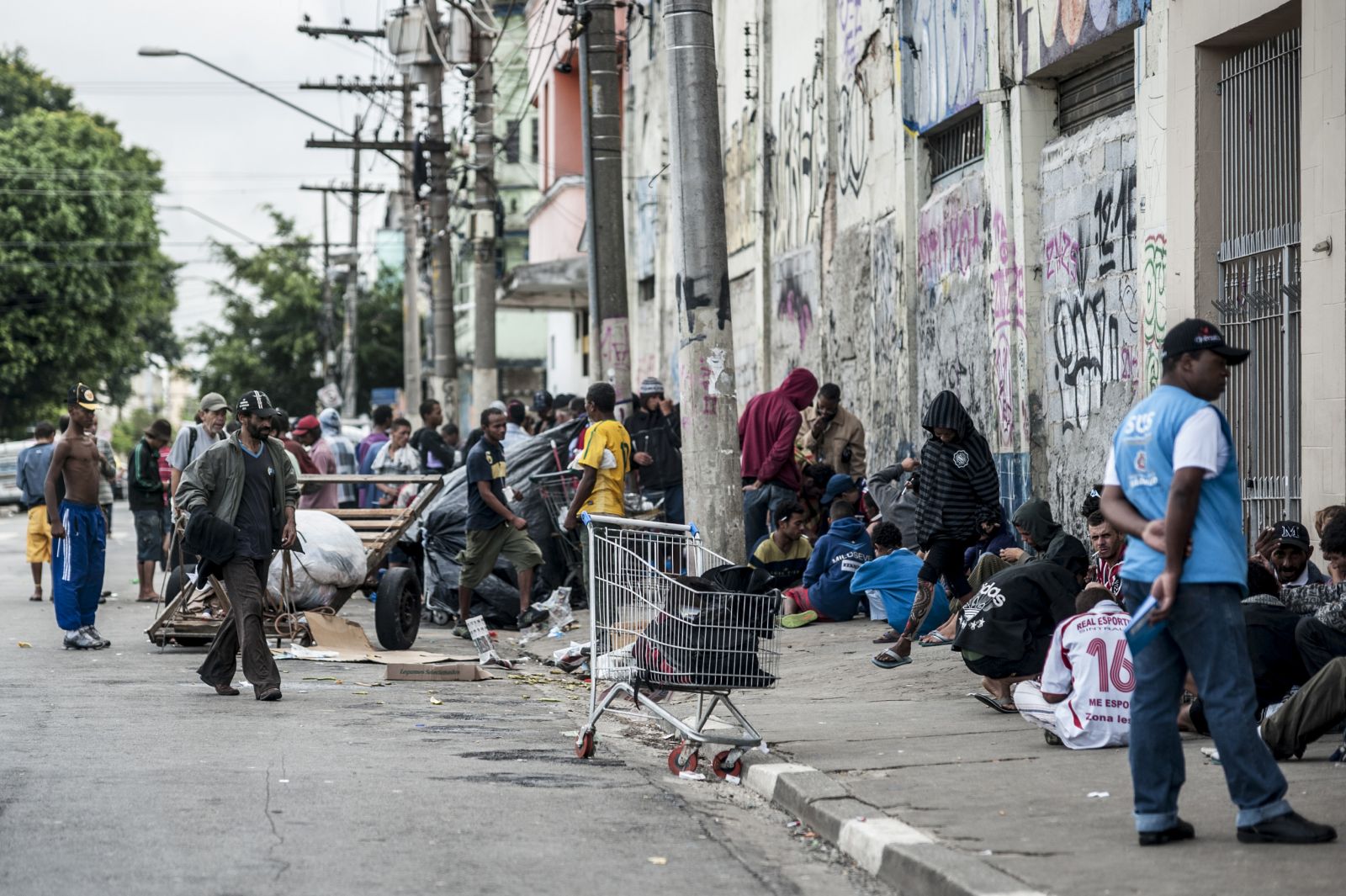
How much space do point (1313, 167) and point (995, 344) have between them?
16.2 feet

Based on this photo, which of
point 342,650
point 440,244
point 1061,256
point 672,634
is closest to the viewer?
A: point 672,634

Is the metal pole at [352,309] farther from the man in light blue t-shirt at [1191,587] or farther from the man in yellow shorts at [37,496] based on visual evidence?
the man in light blue t-shirt at [1191,587]

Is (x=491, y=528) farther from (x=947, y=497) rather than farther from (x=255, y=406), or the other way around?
(x=947, y=497)

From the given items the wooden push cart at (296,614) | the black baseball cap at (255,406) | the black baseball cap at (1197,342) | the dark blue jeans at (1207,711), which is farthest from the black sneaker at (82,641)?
the black baseball cap at (1197,342)

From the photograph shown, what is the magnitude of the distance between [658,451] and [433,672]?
4728mm

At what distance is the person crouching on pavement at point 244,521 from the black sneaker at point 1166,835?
594 centimetres

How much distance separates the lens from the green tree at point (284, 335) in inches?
2461

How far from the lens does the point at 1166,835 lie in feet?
19.7

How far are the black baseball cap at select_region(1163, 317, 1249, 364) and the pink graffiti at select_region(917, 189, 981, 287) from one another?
8934 millimetres

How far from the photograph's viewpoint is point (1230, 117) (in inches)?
421

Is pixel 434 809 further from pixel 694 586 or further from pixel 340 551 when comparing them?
pixel 340 551

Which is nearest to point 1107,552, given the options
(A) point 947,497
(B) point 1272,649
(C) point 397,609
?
(B) point 1272,649

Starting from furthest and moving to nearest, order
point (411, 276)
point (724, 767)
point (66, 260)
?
point (66, 260) → point (411, 276) → point (724, 767)

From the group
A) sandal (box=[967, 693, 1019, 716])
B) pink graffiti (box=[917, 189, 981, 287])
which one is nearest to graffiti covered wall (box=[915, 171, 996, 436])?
pink graffiti (box=[917, 189, 981, 287])
